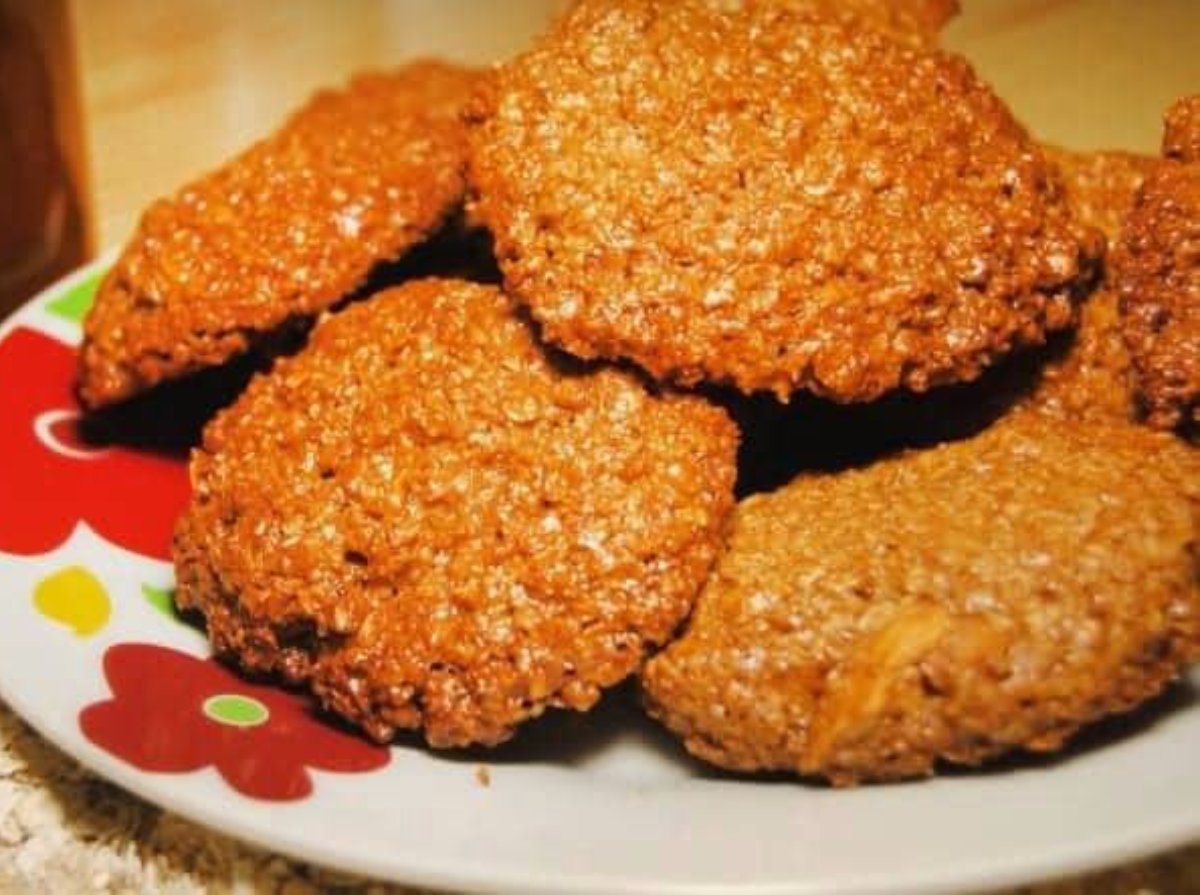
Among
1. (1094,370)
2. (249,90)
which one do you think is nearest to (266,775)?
(1094,370)

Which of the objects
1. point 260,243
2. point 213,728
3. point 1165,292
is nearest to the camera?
point 213,728

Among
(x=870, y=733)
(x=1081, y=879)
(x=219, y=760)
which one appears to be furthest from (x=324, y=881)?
(x=1081, y=879)

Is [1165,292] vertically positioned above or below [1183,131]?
below

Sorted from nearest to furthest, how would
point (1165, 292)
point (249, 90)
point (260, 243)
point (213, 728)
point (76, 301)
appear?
point (213, 728) → point (1165, 292) → point (260, 243) → point (76, 301) → point (249, 90)

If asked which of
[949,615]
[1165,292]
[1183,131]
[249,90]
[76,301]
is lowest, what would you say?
[249,90]

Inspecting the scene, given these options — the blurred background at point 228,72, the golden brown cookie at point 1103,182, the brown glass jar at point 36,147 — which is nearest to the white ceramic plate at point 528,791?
the golden brown cookie at point 1103,182

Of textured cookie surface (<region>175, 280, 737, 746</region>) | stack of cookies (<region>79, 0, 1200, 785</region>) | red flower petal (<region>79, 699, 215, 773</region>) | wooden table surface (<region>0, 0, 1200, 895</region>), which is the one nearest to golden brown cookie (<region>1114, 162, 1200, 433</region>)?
stack of cookies (<region>79, 0, 1200, 785</region>)

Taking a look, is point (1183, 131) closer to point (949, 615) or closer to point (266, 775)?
point (949, 615)

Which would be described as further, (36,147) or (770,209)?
(36,147)
